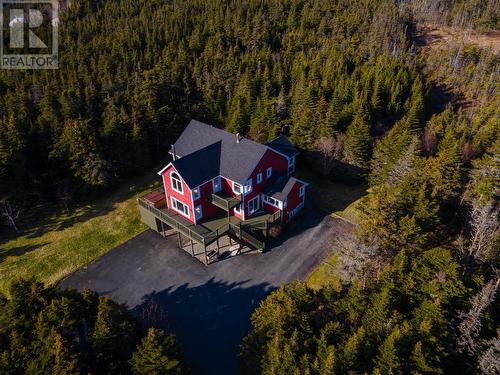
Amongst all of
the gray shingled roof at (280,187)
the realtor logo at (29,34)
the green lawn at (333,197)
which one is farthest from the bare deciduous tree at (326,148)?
the realtor logo at (29,34)

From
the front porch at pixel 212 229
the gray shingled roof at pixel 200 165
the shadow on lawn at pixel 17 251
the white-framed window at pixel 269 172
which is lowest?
the shadow on lawn at pixel 17 251

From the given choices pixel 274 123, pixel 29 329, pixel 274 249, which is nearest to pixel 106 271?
pixel 29 329

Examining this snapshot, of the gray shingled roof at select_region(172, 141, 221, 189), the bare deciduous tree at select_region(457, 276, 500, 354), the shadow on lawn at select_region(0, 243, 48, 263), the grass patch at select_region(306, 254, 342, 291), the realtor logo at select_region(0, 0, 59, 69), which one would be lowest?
the shadow on lawn at select_region(0, 243, 48, 263)

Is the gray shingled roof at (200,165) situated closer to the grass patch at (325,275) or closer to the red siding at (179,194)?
the red siding at (179,194)

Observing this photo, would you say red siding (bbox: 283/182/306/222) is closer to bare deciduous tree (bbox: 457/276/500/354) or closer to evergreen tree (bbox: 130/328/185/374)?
bare deciduous tree (bbox: 457/276/500/354)

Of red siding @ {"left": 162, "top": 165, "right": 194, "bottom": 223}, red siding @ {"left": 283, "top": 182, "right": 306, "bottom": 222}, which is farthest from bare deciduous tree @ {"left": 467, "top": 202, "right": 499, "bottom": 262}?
red siding @ {"left": 162, "top": 165, "right": 194, "bottom": 223}

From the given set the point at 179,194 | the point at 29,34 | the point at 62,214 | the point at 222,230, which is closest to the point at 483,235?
the point at 222,230

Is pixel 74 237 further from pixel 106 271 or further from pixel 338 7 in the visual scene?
pixel 338 7
